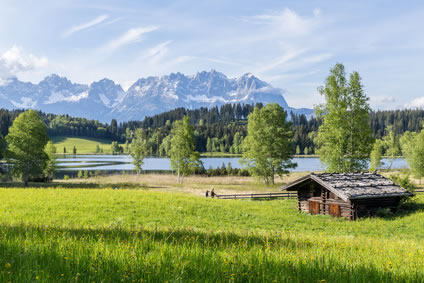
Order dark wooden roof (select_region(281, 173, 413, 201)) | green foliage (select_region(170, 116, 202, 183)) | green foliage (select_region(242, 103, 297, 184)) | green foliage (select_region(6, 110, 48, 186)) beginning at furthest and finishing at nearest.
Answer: green foliage (select_region(170, 116, 202, 183)) < green foliage (select_region(242, 103, 297, 184)) < green foliage (select_region(6, 110, 48, 186)) < dark wooden roof (select_region(281, 173, 413, 201))

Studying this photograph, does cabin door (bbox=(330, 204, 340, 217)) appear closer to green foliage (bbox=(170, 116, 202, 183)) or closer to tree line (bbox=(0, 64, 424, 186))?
tree line (bbox=(0, 64, 424, 186))

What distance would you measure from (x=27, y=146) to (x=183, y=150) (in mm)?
27698

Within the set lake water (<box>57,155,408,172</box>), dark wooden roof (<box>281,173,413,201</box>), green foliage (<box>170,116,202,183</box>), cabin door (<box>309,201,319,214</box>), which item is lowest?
cabin door (<box>309,201,319,214</box>)

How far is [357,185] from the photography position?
28.2 m

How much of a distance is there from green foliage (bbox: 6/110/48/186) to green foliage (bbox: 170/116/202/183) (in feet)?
79.1

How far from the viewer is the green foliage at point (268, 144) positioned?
55.1m

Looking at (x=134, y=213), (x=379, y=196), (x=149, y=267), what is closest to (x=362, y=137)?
(x=379, y=196)

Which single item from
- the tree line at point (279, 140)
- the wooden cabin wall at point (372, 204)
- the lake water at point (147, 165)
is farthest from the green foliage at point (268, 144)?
the lake water at point (147, 165)

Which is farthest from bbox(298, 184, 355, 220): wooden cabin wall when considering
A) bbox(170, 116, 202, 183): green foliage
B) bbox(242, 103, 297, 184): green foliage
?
bbox(170, 116, 202, 183): green foliage

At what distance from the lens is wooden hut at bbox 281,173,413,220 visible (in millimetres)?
26828

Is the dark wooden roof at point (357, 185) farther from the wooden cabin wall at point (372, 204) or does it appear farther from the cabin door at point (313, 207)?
the cabin door at point (313, 207)

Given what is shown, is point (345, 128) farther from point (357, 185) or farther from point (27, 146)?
point (27, 146)

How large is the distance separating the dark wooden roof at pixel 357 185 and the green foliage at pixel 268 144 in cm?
2391

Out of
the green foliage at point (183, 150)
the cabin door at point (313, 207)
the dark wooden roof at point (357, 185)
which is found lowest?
the cabin door at point (313, 207)
